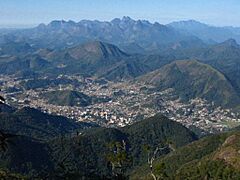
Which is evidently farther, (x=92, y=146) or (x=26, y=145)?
(x=92, y=146)

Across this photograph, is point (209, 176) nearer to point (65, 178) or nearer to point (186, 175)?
point (186, 175)

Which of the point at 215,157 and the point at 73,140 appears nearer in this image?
the point at 215,157

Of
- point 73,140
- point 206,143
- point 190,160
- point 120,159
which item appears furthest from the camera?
point 73,140

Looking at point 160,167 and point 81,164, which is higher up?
point 160,167

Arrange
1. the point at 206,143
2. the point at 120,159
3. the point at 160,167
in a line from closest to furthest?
the point at 160,167, the point at 120,159, the point at 206,143

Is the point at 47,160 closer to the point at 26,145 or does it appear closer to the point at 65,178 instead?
the point at 26,145

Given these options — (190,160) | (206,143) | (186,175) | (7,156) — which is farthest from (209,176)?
(7,156)

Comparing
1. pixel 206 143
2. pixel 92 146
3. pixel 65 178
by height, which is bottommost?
pixel 92 146

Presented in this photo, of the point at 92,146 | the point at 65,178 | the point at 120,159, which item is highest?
the point at 120,159

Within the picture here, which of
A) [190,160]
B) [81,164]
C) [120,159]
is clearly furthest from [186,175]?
[120,159]

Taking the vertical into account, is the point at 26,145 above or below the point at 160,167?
below
